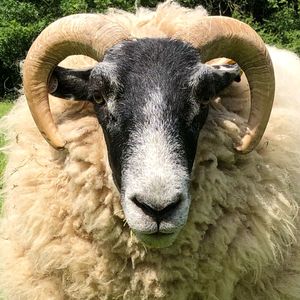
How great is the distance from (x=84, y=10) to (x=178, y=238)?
2015cm

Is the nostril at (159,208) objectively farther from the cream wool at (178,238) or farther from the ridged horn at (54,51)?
the ridged horn at (54,51)

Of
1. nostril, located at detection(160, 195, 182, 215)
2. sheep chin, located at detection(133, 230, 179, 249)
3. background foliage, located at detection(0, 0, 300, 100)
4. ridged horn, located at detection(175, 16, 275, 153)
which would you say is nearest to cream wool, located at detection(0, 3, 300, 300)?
ridged horn, located at detection(175, 16, 275, 153)

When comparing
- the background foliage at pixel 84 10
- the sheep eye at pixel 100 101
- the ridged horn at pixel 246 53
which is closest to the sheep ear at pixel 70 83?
the sheep eye at pixel 100 101

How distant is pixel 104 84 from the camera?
324 centimetres

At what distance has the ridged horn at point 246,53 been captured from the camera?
135 inches

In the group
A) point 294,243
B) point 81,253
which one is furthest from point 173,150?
point 294,243

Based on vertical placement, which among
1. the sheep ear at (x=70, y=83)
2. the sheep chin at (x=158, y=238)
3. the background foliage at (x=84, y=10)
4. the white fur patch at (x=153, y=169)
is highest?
the white fur patch at (x=153, y=169)

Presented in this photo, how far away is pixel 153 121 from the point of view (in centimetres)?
304

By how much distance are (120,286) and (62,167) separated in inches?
29.2

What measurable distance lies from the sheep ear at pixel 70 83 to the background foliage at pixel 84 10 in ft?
54.8

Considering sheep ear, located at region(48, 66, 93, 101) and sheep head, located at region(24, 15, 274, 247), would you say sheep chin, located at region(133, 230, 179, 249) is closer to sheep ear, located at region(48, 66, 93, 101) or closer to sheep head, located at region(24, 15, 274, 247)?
sheep head, located at region(24, 15, 274, 247)

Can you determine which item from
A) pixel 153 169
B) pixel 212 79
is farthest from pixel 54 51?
pixel 153 169

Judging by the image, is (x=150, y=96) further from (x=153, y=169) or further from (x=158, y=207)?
(x=158, y=207)

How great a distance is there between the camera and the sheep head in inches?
116
